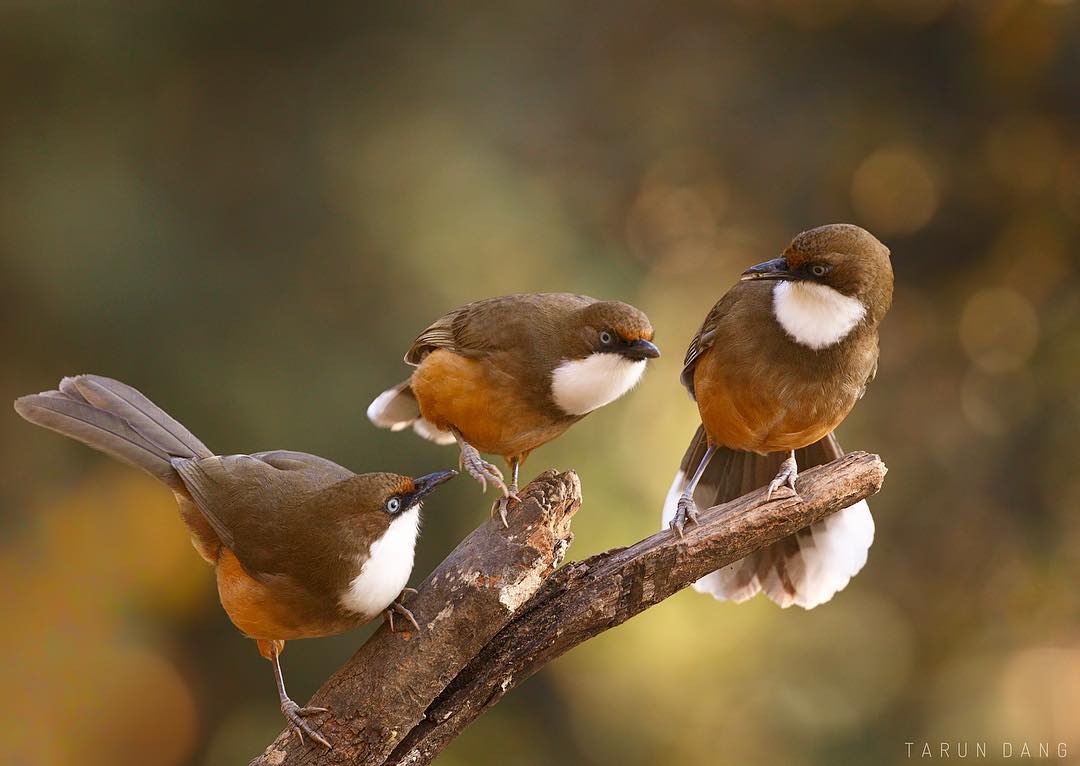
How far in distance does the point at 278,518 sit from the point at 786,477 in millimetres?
1568

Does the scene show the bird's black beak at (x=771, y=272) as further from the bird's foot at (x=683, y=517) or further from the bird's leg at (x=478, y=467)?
the bird's leg at (x=478, y=467)

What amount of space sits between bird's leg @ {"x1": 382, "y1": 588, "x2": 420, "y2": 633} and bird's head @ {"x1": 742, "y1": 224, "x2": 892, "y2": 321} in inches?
53.4

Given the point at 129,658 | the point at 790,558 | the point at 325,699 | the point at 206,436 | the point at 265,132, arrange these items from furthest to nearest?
the point at 265,132
the point at 129,658
the point at 206,436
the point at 790,558
the point at 325,699

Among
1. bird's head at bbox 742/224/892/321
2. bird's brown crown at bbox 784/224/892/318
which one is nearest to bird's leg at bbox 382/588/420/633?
bird's head at bbox 742/224/892/321

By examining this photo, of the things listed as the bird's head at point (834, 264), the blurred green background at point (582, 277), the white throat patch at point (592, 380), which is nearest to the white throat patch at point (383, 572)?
the white throat patch at point (592, 380)

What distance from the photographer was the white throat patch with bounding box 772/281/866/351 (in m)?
3.28

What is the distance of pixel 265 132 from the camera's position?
6406mm

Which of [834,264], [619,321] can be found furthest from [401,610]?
[834,264]

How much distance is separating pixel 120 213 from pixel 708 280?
3326 millimetres

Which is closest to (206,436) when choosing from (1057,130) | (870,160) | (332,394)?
(332,394)

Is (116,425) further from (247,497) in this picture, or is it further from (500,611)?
(500,611)

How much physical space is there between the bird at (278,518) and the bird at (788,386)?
0.89m

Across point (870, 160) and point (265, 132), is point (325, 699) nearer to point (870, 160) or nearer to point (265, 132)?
point (265, 132)

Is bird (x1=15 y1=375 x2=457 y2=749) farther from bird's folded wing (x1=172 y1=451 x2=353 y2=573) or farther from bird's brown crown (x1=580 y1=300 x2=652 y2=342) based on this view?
bird's brown crown (x1=580 y1=300 x2=652 y2=342)
